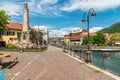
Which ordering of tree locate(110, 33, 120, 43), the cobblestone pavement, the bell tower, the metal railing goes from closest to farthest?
the cobblestone pavement < the metal railing < the bell tower < tree locate(110, 33, 120, 43)

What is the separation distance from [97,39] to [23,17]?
281 feet

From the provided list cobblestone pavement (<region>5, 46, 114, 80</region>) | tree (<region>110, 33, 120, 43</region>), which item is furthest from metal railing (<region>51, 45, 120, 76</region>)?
tree (<region>110, 33, 120, 43</region>)

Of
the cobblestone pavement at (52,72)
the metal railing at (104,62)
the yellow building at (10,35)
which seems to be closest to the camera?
the cobblestone pavement at (52,72)

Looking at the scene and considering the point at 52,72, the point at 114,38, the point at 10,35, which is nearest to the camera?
the point at 52,72

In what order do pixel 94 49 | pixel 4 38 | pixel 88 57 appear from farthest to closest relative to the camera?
pixel 94 49
pixel 4 38
pixel 88 57

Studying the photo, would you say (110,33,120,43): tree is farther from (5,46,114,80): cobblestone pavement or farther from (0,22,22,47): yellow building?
(5,46,114,80): cobblestone pavement

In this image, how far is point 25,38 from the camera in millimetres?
60188

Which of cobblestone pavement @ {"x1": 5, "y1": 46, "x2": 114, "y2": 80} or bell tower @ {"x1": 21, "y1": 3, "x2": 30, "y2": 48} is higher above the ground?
bell tower @ {"x1": 21, "y1": 3, "x2": 30, "y2": 48}

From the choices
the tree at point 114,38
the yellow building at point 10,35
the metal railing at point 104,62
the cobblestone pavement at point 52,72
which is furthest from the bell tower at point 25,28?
the tree at point 114,38

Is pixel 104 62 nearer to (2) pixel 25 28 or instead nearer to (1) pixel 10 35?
(2) pixel 25 28

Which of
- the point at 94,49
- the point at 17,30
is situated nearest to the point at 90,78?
the point at 17,30

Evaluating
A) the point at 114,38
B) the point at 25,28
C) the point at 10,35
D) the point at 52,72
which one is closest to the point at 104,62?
the point at 52,72

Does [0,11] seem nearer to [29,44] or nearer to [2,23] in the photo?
[2,23]

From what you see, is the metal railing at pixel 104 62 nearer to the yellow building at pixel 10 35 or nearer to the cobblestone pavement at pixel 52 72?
the cobblestone pavement at pixel 52 72
